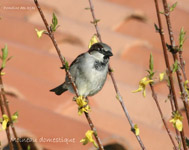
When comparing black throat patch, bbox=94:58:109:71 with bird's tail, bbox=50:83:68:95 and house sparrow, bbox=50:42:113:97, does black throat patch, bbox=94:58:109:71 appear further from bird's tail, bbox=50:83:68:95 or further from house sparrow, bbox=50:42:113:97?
bird's tail, bbox=50:83:68:95

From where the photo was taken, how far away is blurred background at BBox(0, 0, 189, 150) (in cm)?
187

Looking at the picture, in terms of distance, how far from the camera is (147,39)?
10.4 ft

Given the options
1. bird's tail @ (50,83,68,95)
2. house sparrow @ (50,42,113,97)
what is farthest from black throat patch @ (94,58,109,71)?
bird's tail @ (50,83,68,95)

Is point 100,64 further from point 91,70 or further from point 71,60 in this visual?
point 71,60

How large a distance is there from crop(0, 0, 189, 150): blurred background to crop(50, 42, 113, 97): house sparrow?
0.16m

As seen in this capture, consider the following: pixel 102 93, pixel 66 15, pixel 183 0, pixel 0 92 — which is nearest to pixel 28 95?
pixel 102 93

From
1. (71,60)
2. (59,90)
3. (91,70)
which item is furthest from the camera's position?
(71,60)

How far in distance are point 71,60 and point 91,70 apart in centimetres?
61

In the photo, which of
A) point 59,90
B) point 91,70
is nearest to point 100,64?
point 91,70

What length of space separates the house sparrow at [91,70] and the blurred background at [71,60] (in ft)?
0.52

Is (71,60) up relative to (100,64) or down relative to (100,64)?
up

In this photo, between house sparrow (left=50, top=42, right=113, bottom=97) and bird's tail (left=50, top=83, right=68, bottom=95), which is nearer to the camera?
house sparrow (left=50, top=42, right=113, bottom=97)

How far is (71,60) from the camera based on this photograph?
2.63 metres

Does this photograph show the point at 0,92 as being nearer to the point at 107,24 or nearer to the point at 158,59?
the point at 158,59
